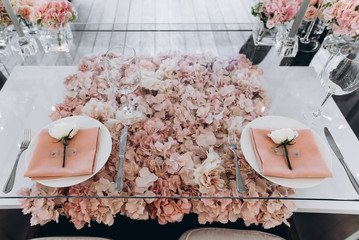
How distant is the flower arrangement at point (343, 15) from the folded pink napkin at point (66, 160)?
3.64 ft

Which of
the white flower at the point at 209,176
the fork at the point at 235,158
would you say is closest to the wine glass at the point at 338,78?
the fork at the point at 235,158

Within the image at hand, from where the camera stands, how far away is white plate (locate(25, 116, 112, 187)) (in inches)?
29.6

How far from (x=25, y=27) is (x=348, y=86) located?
4.79 ft

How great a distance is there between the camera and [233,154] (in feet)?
2.83

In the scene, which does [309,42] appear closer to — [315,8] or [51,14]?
[315,8]

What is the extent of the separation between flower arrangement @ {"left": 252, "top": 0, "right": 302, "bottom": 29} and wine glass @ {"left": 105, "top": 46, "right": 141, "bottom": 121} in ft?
2.07

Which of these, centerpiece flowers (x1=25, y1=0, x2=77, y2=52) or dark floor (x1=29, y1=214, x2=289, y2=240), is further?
dark floor (x1=29, y1=214, x2=289, y2=240)

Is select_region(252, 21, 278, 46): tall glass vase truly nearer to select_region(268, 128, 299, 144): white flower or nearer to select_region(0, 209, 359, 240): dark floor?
Result: select_region(268, 128, 299, 144): white flower

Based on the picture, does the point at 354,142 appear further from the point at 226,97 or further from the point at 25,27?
the point at 25,27

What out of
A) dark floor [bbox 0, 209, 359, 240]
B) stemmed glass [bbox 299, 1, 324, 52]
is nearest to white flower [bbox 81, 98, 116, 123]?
dark floor [bbox 0, 209, 359, 240]

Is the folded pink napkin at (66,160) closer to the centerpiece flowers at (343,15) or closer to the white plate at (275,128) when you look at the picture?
the white plate at (275,128)

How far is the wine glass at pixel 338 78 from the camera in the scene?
0.93m

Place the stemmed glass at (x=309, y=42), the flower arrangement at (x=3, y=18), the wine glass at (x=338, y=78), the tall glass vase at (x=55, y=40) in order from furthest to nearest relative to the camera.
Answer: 1. the stemmed glass at (x=309, y=42)
2. the tall glass vase at (x=55, y=40)
3. the flower arrangement at (x=3, y=18)
4. the wine glass at (x=338, y=78)

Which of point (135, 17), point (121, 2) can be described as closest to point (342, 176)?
point (135, 17)
